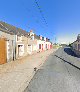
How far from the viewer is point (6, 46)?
62.0 feet

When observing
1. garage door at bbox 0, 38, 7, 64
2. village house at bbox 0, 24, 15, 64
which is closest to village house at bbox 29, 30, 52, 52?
village house at bbox 0, 24, 15, 64

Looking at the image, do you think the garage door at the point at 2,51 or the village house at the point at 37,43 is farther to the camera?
the village house at the point at 37,43

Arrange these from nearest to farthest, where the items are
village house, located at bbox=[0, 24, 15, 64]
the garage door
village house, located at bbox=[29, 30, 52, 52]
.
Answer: the garage door < village house, located at bbox=[0, 24, 15, 64] < village house, located at bbox=[29, 30, 52, 52]

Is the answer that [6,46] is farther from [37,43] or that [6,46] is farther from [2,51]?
[37,43]

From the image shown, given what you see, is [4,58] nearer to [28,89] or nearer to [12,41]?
[12,41]

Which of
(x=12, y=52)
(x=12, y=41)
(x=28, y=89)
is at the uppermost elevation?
(x=12, y=41)

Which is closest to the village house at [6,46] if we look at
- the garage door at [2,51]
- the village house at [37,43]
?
the garage door at [2,51]

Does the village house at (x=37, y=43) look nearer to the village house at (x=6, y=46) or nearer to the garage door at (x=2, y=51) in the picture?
the village house at (x=6, y=46)

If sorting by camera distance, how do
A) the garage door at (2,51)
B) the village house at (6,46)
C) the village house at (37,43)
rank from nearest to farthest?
the garage door at (2,51)
the village house at (6,46)
the village house at (37,43)

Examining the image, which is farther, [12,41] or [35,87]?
[12,41]

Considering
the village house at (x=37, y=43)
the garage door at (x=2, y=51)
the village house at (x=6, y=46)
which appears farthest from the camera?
the village house at (x=37, y=43)

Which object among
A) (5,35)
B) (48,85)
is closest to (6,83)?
(48,85)

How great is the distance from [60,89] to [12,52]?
1423 centimetres

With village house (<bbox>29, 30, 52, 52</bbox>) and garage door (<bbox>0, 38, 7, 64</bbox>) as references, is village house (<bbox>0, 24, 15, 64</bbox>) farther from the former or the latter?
village house (<bbox>29, 30, 52, 52</bbox>)
